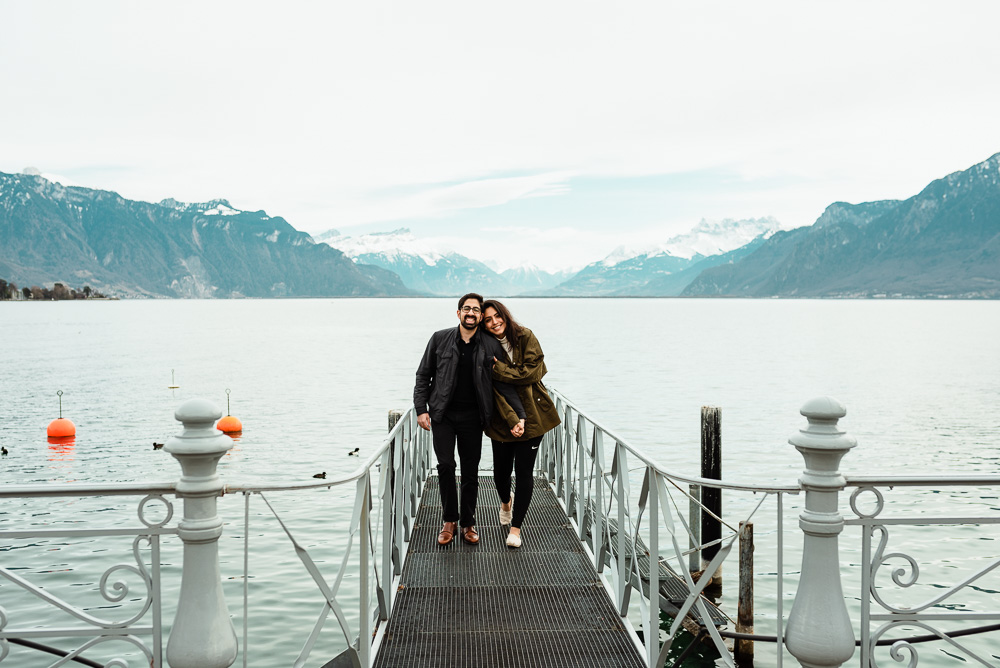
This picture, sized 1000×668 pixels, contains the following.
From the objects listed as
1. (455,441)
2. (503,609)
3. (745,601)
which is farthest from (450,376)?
(745,601)

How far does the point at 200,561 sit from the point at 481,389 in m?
3.36

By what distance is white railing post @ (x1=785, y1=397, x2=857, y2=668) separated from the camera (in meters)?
3.65

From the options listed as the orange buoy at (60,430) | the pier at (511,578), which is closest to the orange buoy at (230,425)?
the orange buoy at (60,430)

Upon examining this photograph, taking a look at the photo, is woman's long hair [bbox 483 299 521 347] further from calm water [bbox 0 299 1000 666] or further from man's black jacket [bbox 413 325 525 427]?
calm water [bbox 0 299 1000 666]

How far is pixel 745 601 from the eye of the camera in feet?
27.2

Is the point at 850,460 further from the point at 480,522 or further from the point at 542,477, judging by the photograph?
the point at 480,522

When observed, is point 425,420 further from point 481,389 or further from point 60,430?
point 60,430

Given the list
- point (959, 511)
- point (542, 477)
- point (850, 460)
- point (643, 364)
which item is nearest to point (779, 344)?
point (643, 364)

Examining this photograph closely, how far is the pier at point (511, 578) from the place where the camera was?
3580mm

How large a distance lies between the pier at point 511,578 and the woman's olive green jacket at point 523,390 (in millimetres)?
556

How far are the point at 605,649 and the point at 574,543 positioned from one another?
97.8 inches

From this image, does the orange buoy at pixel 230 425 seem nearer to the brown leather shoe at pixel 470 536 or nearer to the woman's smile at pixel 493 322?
the brown leather shoe at pixel 470 536

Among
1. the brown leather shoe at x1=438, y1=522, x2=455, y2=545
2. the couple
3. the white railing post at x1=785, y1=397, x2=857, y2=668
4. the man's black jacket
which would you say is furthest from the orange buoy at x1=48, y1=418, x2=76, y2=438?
the white railing post at x1=785, y1=397, x2=857, y2=668

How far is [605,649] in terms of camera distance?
520 centimetres
